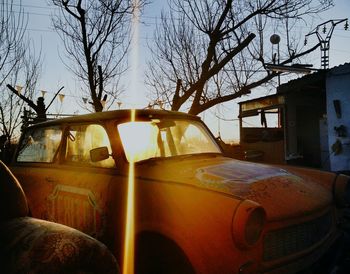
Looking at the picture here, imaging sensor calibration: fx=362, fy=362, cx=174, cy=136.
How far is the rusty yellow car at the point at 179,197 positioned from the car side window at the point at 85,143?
11mm

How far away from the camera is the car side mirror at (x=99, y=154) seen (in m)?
3.23

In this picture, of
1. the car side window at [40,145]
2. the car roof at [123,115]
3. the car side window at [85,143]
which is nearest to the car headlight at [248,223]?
the car side window at [85,143]

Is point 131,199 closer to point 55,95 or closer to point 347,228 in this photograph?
point 347,228

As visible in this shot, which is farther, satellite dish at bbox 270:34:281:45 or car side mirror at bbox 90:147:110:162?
satellite dish at bbox 270:34:281:45

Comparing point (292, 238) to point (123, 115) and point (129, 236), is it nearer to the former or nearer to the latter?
point (129, 236)

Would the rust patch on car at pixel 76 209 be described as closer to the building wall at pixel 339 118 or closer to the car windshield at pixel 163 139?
the car windshield at pixel 163 139

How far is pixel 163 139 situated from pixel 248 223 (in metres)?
1.57

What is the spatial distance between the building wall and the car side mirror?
8926 mm

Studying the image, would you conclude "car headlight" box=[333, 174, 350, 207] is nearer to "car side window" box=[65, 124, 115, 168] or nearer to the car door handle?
"car side window" box=[65, 124, 115, 168]

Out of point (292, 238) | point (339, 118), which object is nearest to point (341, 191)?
point (292, 238)

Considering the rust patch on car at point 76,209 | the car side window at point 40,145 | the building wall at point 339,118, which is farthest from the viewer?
the building wall at point 339,118

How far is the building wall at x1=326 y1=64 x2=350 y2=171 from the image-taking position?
1028cm

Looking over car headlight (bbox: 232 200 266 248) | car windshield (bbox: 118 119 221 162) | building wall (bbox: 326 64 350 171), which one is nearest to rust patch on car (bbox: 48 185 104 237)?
car windshield (bbox: 118 119 221 162)

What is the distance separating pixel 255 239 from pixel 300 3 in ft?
40.5
